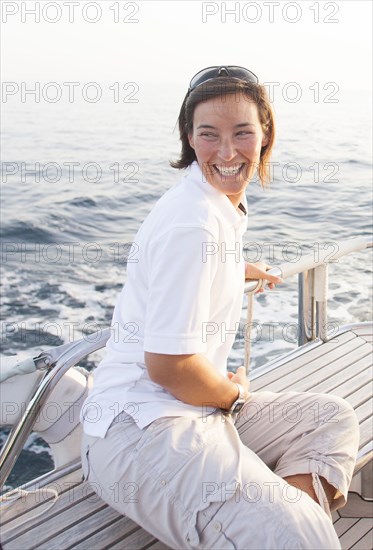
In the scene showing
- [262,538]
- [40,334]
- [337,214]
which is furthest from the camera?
[337,214]

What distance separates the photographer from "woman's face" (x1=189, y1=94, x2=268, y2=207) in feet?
5.41

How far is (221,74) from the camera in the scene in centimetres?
168

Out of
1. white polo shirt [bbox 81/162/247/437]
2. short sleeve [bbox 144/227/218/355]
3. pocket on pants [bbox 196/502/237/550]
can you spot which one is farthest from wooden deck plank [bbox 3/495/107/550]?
short sleeve [bbox 144/227/218/355]

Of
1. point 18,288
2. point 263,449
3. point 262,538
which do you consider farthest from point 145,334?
point 18,288

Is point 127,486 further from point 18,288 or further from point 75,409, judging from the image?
point 18,288

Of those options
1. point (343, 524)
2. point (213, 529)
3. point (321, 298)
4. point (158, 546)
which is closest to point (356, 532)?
point (343, 524)

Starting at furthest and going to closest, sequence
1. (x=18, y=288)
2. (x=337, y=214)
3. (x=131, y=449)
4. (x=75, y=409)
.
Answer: (x=337, y=214) → (x=18, y=288) → (x=75, y=409) → (x=131, y=449)

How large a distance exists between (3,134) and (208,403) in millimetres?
15803

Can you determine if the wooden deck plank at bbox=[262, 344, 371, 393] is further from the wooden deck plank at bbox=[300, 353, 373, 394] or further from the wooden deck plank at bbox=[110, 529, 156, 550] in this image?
the wooden deck plank at bbox=[110, 529, 156, 550]

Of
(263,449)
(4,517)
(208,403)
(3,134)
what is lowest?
(4,517)

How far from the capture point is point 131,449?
1.55 metres

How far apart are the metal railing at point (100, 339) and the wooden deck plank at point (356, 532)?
711 millimetres

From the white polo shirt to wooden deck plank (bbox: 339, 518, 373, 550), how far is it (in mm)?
778

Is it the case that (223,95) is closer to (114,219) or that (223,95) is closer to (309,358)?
(309,358)
